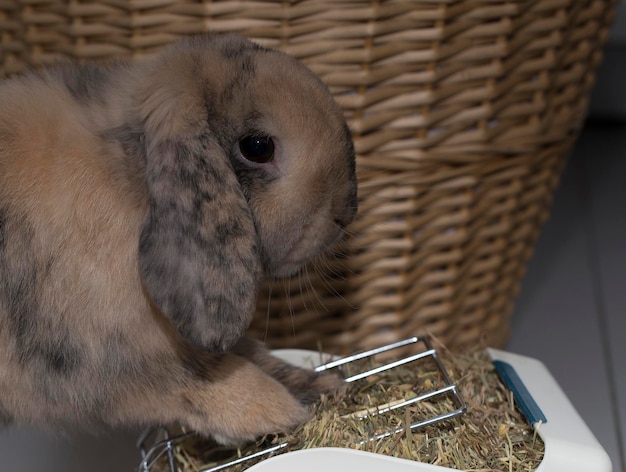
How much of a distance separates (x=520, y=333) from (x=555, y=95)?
54 centimetres

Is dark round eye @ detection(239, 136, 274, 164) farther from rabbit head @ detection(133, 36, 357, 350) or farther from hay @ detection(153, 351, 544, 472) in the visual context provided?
hay @ detection(153, 351, 544, 472)

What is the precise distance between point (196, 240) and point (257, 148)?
12 centimetres

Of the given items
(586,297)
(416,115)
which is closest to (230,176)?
(416,115)

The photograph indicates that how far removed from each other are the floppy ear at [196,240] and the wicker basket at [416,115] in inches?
10.7

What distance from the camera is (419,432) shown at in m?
0.88

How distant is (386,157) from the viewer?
1.19 metres

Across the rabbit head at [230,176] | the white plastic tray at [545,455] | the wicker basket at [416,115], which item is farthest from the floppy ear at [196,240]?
the wicker basket at [416,115]

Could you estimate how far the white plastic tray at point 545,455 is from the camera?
78 cm

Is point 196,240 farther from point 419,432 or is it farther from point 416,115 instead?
point 416,115

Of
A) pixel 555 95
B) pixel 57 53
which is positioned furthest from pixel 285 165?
pixel 555 95

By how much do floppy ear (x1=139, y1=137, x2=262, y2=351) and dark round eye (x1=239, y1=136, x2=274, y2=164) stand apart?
4 cm

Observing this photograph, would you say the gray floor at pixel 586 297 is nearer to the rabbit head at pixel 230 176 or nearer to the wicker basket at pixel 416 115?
the wicker basket at pixel 416 115

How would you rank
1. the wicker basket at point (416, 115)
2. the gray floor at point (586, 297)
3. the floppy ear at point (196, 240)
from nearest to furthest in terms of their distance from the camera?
the floppy ear at point (196, 240), the wicker basket at point (416, 115), the gray floor at point (586, 297)

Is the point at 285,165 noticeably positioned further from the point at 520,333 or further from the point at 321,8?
the point at 520,333
